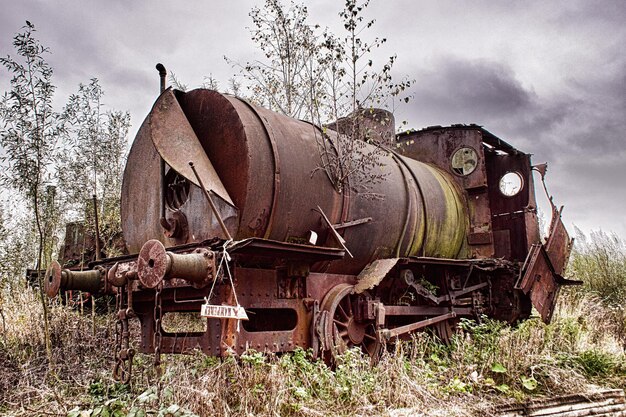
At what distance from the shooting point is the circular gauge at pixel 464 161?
26.5ft

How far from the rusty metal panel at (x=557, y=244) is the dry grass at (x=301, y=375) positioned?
85 cm

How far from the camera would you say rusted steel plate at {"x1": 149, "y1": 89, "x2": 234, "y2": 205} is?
186 inches

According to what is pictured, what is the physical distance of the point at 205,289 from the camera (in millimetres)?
4758

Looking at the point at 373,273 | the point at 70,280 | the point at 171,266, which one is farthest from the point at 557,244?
the point at 70,280

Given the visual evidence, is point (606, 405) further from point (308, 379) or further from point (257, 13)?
point (257, 13)

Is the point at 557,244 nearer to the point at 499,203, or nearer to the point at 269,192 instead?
the point at 499,203

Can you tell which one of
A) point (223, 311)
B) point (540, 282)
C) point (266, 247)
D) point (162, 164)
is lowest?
point (223, 311)

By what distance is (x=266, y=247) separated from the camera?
4.54 metres

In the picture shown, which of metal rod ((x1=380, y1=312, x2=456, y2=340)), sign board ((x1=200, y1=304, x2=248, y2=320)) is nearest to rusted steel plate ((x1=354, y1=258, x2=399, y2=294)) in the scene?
metal rod ((x1=380, y1=312, x2=456, y2=340))

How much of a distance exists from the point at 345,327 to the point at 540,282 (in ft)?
11.2

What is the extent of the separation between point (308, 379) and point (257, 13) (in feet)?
21.2

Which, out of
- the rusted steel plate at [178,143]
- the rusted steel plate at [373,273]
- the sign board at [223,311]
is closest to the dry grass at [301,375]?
the sign board at [223,311]

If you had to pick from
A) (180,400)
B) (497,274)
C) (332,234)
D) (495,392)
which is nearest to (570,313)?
(497,274)

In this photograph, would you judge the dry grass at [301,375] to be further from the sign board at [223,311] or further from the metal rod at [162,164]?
the metal rod at [162,164]
